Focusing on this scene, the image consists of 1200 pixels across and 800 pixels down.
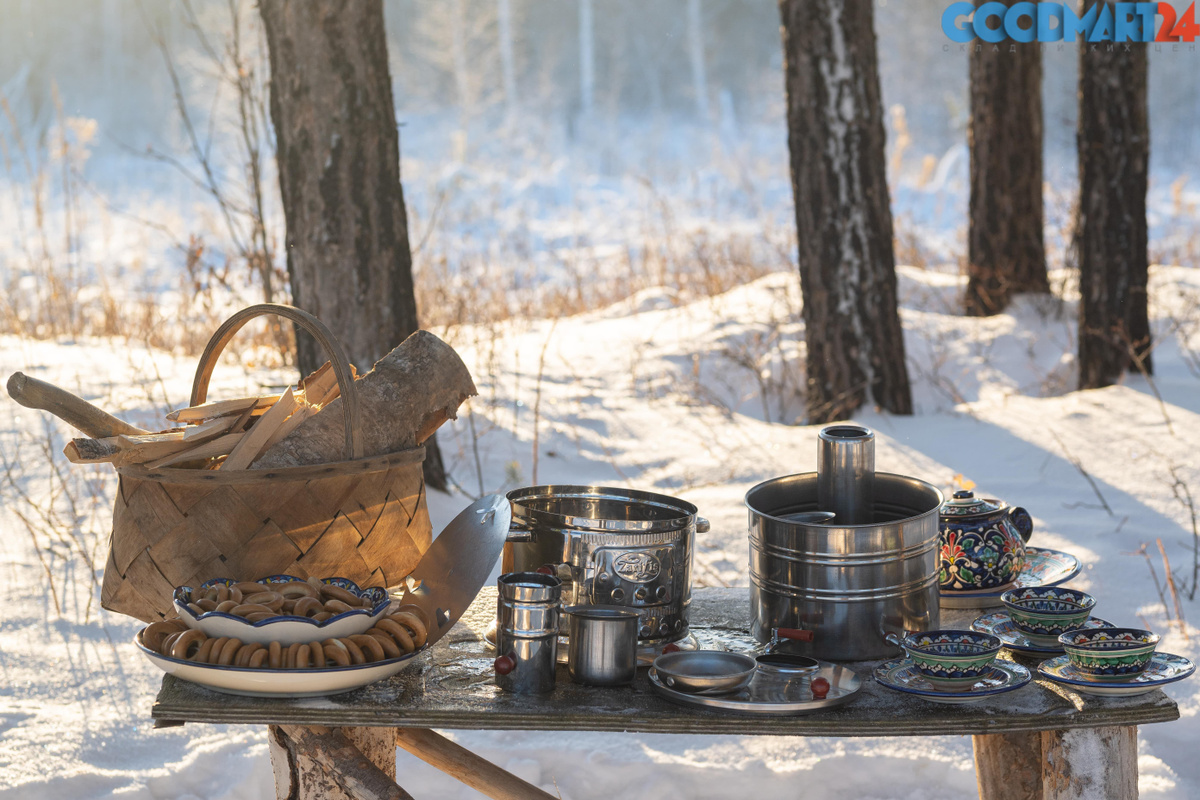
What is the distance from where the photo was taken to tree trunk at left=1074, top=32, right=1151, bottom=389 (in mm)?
4797

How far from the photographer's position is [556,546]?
148 cm

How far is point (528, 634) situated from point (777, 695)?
0.32 meters

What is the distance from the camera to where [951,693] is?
1290 mm

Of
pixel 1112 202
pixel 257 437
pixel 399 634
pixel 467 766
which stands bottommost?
pixel 467 766

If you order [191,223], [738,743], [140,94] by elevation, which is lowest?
[738,743]

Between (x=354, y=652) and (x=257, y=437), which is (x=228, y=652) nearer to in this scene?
(x=354, y=652)

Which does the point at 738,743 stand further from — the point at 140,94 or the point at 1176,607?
the point at 140,94

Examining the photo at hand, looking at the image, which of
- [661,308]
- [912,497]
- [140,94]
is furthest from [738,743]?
[140,94]

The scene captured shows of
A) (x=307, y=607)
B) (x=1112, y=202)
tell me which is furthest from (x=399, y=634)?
(x=1112, y=202)

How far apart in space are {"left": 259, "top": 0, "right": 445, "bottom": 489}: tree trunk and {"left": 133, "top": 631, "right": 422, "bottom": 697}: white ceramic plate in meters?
1.94

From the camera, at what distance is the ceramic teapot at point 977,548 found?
169cm

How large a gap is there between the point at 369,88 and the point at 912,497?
2212mm

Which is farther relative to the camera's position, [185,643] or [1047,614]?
[1047,614]

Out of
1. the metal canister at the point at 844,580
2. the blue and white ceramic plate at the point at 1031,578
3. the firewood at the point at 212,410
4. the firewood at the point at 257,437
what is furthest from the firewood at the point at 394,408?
the blue and white ceramic plate at the point at 1031,578
